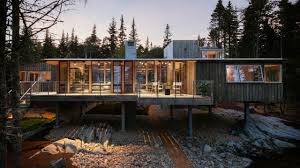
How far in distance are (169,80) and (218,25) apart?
24.0m

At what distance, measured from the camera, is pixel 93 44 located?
50250 millimetres

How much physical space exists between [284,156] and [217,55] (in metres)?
11.7

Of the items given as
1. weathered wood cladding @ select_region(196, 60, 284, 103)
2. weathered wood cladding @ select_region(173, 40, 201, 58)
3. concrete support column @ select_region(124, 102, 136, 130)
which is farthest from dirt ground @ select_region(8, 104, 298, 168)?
weathered wood cladding @ select_region(173, 40, 201, 58)

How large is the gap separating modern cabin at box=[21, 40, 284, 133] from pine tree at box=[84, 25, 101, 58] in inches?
1229

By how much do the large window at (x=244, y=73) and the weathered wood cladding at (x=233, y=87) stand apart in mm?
254

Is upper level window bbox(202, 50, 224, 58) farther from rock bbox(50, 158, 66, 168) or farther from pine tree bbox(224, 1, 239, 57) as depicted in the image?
rock bbox(50, 158, 66, 168)

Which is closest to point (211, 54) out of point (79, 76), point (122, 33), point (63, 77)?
point (79, 76)

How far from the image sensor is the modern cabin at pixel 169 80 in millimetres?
13758

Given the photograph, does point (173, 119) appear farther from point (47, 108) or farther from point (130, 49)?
point (47, 108)

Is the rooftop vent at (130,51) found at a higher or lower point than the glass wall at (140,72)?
higher

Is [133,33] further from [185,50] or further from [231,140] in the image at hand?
[231,140]

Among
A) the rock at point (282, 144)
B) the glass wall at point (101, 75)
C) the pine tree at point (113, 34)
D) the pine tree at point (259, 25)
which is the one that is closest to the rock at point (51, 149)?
the glass wall at point (101, 75)

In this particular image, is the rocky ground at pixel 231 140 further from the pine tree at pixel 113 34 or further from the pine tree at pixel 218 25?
the pine tree at pixel 113 34

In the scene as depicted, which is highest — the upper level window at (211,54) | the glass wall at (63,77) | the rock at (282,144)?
the upper level window at (211,54)
